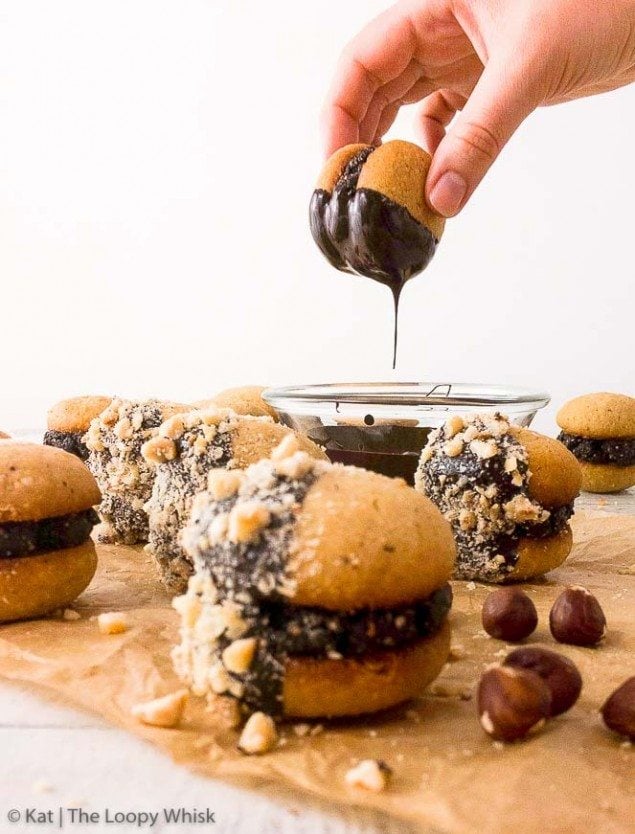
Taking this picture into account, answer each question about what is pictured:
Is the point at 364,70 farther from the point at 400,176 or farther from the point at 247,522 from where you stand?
the point at 247,522

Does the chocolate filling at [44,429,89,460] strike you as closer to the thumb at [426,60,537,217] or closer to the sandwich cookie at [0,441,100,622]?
the sandwich cookie at [0,441,100,622]

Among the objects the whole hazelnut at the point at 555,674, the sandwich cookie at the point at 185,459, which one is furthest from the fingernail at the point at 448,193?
the whole hazelnut at the point at 555,674

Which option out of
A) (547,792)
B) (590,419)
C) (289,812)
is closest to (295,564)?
(289,812)

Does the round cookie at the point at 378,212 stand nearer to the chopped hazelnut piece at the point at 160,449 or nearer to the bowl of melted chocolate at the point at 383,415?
the bowl of melted chocolate at the point at 383,415

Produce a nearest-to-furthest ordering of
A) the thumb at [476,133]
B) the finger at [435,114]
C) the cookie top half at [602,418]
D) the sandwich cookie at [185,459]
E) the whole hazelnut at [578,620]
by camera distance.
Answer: the whole hazelnut at [578,620], the sandwich cookie at [185,459], the thumb at [476,133], the cookie top half at [602,418], the finger at [435,114]

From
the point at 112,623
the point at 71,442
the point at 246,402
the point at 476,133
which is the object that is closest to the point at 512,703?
the point at 112,623

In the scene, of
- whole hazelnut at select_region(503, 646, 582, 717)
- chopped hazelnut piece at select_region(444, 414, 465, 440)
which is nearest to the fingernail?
chopped hazelnut piece at select_region(444, 414, 465, 440)
